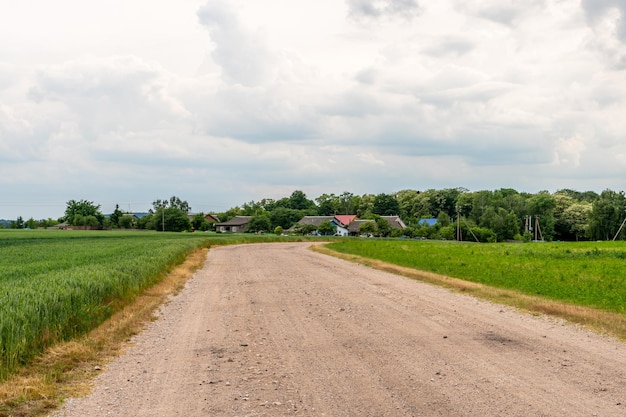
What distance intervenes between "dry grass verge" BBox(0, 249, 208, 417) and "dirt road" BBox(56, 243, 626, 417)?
1.05 feet

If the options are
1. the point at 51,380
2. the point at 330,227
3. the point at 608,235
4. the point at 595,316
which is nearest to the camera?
the point at 51,380

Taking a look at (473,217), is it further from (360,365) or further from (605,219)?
(360,365)

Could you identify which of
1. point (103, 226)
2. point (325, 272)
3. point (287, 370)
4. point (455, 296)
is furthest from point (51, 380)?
point (103, 226)

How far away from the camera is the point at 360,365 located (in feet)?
30.6

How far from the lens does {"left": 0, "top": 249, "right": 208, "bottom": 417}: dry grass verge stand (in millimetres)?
7527

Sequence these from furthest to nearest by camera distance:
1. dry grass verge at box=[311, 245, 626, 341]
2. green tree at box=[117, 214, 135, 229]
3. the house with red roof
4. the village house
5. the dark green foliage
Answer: the village house
green tree at box=[117, 214, 135, 229]
the house with red roof
the dark green foliage
dry grass verge at box=[311, 245, 626, 341]

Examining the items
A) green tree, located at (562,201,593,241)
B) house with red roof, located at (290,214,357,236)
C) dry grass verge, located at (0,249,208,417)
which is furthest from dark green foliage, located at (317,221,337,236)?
dry grass verge, located at (0,249,208,417)

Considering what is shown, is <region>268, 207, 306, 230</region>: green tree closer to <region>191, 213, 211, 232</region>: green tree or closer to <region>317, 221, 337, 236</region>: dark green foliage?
<region>191, 213, 211, 232</region>: green tree

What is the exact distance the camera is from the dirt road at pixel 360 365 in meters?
7.30

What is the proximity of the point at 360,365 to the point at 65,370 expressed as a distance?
4.82m

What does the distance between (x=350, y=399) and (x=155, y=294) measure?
14.0 meters

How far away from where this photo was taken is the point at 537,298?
714 inches

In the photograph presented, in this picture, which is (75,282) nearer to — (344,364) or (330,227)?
(344,364)

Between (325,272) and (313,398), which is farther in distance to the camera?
(325,272)
